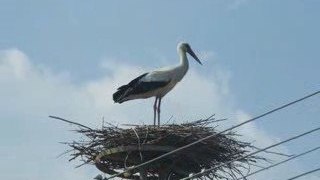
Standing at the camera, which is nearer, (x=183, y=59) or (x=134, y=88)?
(x=134, y=88)

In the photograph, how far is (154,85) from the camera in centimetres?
1112

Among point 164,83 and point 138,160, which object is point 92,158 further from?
point 164,83

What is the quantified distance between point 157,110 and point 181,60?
2.93 feet

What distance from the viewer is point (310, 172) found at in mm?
5215

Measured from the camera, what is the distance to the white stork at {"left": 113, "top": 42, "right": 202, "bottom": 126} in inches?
431

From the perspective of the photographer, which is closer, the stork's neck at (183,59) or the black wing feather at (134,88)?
the black wing feather at (134,88)

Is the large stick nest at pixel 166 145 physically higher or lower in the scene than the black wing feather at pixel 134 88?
lower

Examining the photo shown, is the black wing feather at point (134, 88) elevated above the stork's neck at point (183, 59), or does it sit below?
below

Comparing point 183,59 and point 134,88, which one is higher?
point 183,59

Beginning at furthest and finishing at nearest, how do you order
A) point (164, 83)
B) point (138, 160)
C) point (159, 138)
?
point (164, 83) < point (138, 160) < point (159, 138)

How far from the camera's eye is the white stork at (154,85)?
10.9 meters

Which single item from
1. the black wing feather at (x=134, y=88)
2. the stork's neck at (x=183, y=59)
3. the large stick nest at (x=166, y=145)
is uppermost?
the stork's neck at (x=183, y=59)

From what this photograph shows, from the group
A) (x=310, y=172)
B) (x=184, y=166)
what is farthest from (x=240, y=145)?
(x=310, y=172)

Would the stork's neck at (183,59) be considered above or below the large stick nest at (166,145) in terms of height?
above
